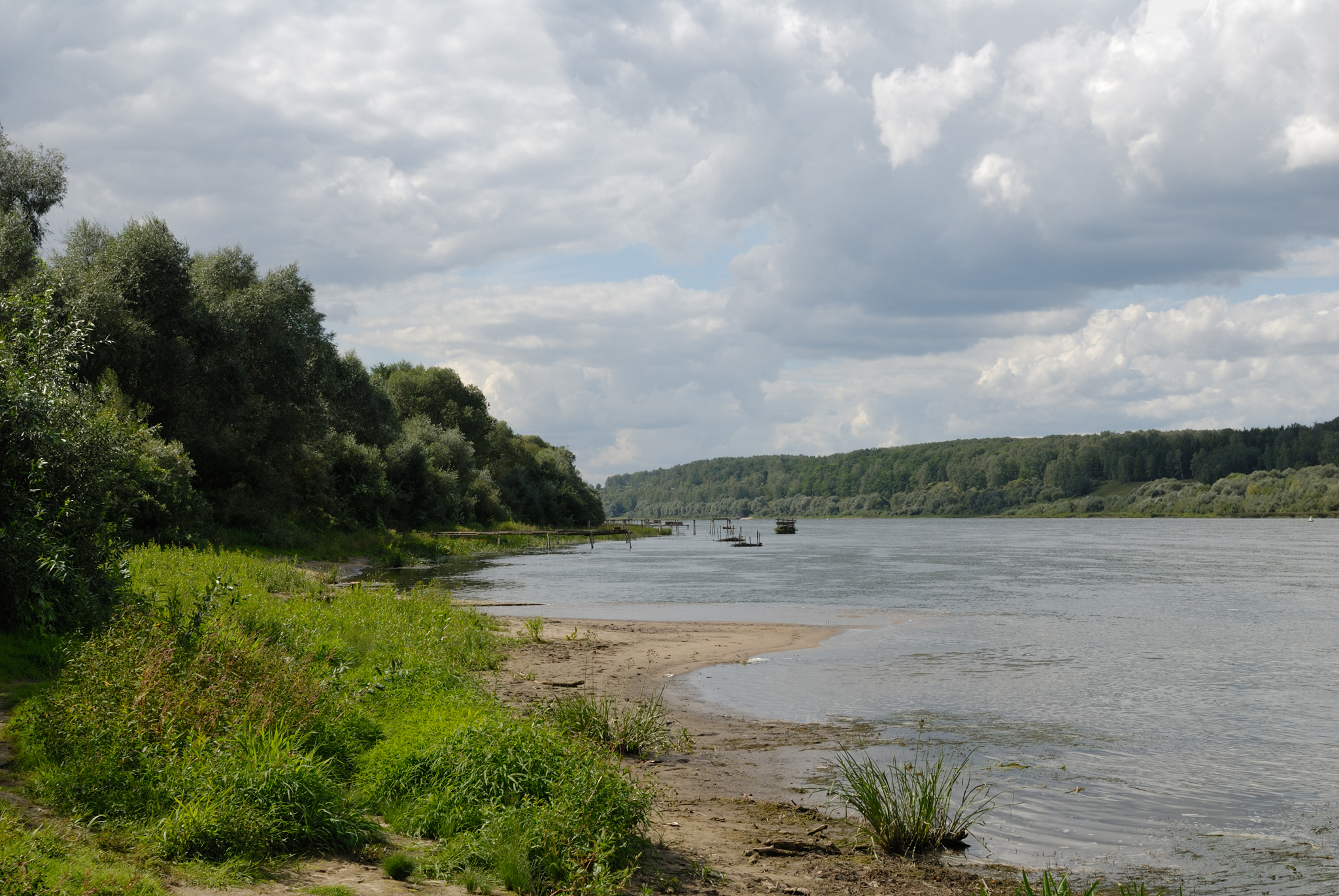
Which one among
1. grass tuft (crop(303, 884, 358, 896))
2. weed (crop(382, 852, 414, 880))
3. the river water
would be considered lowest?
the river water

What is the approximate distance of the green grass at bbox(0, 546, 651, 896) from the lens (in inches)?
317

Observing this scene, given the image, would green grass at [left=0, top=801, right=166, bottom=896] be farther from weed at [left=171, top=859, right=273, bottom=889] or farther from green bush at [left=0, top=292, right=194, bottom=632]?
green bush at [left=0, top=292, right=194, bottom=632]

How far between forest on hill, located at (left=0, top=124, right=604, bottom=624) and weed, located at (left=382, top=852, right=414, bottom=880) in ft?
23.7

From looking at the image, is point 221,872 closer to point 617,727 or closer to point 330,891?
point 330,891

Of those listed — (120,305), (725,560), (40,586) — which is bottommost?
(725,560)

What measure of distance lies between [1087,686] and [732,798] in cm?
1302

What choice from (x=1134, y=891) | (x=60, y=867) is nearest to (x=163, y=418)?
(x=60, y=867)

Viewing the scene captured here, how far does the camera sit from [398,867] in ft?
26.3

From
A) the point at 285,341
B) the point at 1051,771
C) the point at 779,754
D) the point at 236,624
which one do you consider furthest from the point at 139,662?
the point at 285,341

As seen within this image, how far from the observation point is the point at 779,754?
1434cm

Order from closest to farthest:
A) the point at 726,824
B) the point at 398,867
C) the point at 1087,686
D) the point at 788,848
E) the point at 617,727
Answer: the point at 398,867 < the point at 788,848 < the point at 726,824 < the point at 617,727 < the point at 1087,686

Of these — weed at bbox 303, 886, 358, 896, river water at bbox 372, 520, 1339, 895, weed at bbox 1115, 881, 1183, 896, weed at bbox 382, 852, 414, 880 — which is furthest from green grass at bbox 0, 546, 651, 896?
river water at bbox 372, 520, 1339, 895

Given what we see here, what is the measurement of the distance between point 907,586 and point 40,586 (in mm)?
43002

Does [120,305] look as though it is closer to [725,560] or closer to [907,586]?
[907,586]
